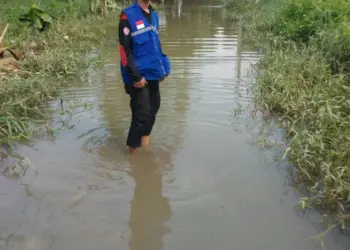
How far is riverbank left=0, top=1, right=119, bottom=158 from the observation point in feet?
16.4

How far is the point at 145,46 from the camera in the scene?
12.7 feet

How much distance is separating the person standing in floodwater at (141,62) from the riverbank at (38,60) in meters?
1.36

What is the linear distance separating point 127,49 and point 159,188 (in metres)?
1.29

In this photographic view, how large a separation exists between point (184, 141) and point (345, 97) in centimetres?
193

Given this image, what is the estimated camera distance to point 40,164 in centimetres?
408

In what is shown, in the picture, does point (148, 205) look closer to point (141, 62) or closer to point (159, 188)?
point (159, 188)

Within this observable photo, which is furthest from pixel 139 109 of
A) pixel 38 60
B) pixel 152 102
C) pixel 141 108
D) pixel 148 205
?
pixel 38 60

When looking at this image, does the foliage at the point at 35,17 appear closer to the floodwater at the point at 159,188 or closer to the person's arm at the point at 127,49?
the floodwater at the point at 159,188

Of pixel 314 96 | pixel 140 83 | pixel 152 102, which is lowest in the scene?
pixel 314 96

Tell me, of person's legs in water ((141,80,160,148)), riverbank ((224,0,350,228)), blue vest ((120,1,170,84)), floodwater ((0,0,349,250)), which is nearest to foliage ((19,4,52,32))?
floodwater ((0,0,349,250))

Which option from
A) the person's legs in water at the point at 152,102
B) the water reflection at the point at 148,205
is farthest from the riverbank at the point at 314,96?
the person's legs in water at the point at 152,102

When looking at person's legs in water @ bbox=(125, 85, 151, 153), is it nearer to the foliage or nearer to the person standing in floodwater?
the person standing in floodwater

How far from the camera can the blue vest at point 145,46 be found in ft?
12.3

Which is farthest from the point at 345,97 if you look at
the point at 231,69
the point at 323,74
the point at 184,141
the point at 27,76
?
the point at 27,76
